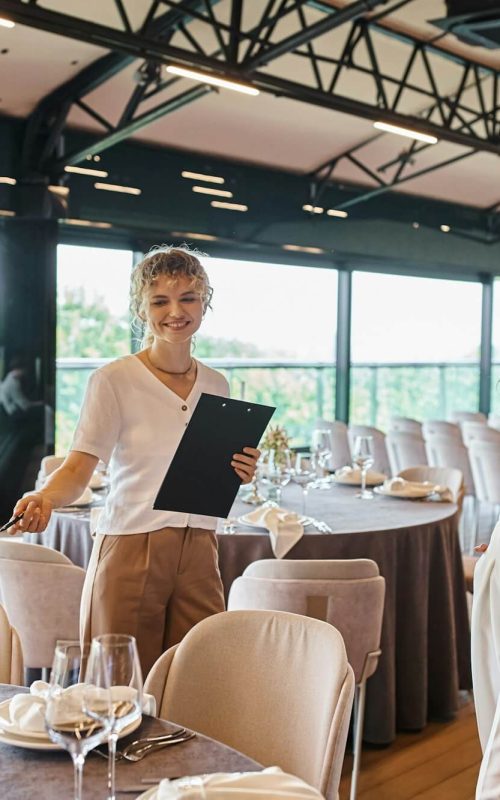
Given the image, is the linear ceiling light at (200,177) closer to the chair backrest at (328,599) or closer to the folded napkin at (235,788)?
the chair backrest at (328,599)

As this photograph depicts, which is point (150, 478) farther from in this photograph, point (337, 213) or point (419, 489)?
point (337, 213)

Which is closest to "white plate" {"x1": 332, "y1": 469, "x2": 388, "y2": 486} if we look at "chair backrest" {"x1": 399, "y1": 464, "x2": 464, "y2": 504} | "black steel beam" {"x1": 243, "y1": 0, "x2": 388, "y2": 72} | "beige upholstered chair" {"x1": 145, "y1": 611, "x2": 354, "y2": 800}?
"chair backrest" {"x1": 399, "y1": 464, "x2": 464, "y2": 504}

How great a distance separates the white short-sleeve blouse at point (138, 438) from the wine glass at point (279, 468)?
1.94 meters

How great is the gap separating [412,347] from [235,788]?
11.6 meters

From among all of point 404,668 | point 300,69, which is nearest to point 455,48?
point 300,69

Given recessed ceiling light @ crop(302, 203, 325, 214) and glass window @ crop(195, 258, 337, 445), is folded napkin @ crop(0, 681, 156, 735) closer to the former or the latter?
glass window @ crop(195, 258, 337, 445)

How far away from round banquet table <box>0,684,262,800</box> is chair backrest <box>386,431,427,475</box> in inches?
270

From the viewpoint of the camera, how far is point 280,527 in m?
3.97

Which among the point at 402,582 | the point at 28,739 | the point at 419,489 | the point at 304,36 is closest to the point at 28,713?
the point at 28,739

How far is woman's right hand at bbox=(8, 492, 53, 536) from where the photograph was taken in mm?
2320

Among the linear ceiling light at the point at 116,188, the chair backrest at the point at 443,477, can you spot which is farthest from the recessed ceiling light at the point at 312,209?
the chair backrest at the point at 443,477

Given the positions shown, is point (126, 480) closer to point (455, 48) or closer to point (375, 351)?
point (455, 48)

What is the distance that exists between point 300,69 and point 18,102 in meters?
2.48

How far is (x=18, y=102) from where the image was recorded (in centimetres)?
798
